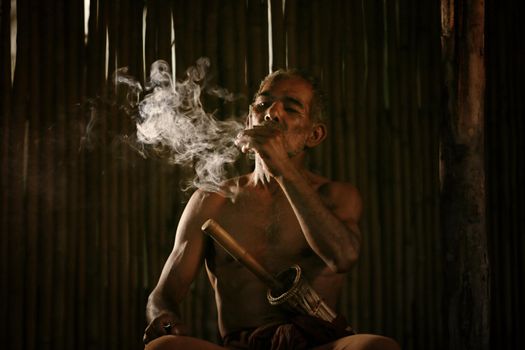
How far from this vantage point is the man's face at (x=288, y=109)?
131 inches

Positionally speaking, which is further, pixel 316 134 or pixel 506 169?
pixel 506 169

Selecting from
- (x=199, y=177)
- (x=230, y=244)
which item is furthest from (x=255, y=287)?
(x=199, y=177)

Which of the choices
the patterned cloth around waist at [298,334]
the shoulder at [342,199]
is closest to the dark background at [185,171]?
the shoulder at [342,199]

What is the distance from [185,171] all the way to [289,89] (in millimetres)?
1356

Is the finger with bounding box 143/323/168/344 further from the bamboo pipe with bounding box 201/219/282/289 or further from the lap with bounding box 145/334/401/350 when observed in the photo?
the bamboo pipe with bounding box 201/219/282/289

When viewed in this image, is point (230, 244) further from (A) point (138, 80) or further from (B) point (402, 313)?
(B) point (402, 313)

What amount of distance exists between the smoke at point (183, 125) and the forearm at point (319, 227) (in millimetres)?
1121

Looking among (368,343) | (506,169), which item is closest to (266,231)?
(368,343)

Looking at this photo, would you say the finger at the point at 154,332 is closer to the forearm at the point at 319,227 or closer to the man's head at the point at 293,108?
the forearm at the point at 319,227

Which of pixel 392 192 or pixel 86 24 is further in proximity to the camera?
pixel 392 192

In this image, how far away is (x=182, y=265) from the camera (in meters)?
3.30

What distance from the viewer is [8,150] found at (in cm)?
422

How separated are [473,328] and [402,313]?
0.66m

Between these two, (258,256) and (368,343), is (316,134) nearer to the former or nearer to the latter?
(258,256)
